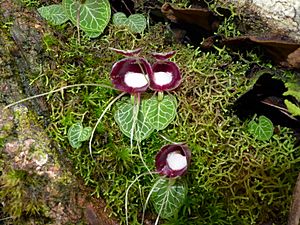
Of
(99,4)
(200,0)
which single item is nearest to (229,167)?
(200,0)

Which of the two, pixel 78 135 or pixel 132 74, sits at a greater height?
pixel 132 74

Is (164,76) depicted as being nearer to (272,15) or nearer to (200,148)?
(200,148)

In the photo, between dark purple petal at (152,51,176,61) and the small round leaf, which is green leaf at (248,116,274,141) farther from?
the small round leaf

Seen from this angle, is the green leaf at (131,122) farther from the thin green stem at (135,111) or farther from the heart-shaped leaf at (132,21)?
the heart-shaped leaf at (132,21)

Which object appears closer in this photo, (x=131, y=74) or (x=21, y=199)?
(x=21, y=199)

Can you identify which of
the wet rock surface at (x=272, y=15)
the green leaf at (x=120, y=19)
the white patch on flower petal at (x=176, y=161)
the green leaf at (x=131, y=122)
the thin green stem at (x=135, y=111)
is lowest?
the white patch on flower petal at (x=176, y=161)

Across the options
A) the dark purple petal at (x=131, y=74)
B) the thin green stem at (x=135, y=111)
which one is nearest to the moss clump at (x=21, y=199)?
the thin green stem at (x=135, y=111)

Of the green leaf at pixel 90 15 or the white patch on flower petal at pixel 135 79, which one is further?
the green leaf at pixel 90 15

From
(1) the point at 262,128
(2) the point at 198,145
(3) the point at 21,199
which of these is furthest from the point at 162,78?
(3) the point at 21,199
